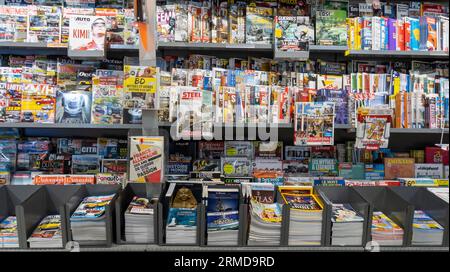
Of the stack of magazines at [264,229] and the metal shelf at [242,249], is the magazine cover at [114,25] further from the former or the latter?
the stack of magazines at [264,229]

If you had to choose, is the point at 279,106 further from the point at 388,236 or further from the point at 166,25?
the point at 388,236

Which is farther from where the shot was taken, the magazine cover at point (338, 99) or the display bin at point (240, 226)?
the magazine cover at point (338, 99)

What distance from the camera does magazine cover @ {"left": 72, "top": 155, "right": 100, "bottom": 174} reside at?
2.74 metres

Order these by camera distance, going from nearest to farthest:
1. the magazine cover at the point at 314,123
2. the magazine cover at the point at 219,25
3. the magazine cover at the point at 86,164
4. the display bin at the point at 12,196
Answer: the display bin at the point at 12,196, the magazine cover at the point at 314,123, the magazine cover at the point at 219,25, the magazine cover at the point at 86,164

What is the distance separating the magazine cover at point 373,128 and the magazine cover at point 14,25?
2.27 meters

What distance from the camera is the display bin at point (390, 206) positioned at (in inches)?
62.6

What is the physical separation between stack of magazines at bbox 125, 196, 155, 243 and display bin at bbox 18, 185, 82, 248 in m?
0.24

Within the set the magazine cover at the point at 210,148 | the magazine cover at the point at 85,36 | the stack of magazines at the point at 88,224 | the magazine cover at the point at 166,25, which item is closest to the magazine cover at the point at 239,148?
the magazine cover at the point at 210,148

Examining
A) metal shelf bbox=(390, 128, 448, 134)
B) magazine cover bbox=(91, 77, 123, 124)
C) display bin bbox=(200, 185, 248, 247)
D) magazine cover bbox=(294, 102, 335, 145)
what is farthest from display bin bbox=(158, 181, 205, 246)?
metal shelf bbox=(390, 128, 448, 134)

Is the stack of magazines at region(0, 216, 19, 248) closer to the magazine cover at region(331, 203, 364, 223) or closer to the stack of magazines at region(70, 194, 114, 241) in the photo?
the stack of magazines at region(70, 194, 114, 241)

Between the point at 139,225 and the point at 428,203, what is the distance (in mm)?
1299
